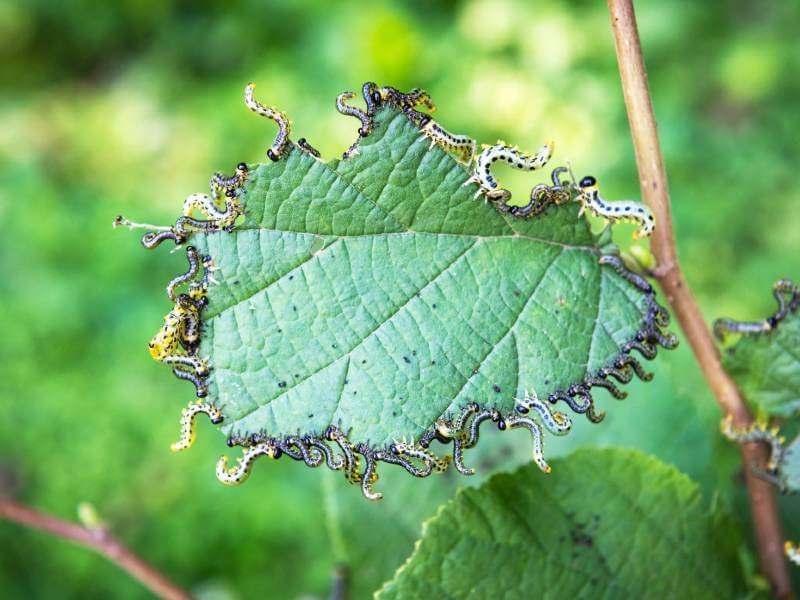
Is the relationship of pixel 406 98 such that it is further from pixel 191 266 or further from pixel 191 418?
pixel 191 418

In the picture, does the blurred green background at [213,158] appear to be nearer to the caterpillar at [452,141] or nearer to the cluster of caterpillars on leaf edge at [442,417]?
the cluster of caterpillars on leaf edge at [442,417]

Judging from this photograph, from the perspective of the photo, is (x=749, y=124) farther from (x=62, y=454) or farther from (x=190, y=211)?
(x=190, y=211)

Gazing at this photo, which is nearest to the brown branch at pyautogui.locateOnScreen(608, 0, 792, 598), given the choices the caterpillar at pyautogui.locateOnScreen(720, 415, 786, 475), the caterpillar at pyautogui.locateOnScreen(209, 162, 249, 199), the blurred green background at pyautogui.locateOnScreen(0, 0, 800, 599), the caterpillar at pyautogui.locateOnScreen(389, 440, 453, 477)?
the caterpillar at pyautogui.locateOnScreen(720, 415, 786, 475)

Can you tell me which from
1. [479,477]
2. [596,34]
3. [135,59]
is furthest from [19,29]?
[479,477]

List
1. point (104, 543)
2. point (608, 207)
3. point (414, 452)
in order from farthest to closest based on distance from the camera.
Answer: point (104, 543) → point (608, 207) → point (414, 452)

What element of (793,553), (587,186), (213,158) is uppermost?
(213,158)

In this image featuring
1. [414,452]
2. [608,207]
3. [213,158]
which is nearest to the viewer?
[414,452]

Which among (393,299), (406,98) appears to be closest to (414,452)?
(393,299)
